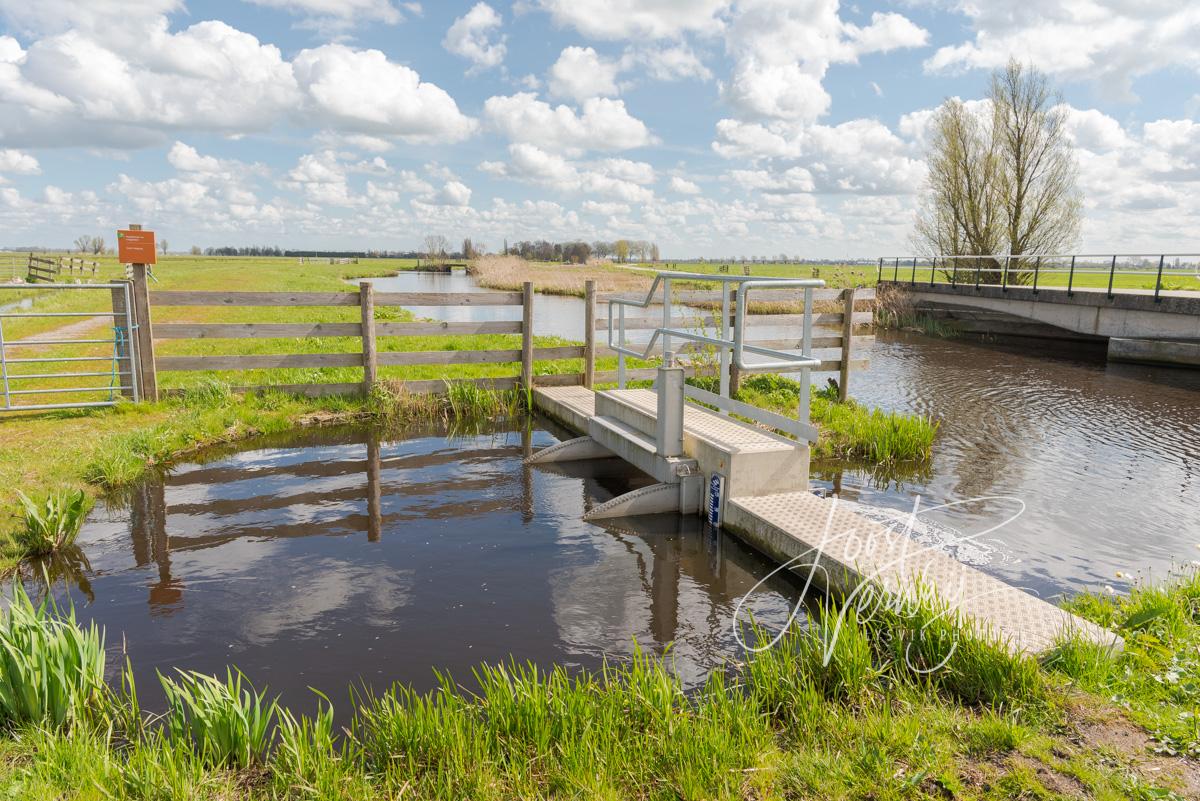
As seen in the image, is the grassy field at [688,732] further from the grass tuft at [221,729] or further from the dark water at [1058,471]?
the dark water at [1058,471]

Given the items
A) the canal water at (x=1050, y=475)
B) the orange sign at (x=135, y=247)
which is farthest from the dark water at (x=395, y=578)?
the orange sign at (x=135, y=247)

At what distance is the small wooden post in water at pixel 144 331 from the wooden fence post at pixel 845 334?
985 cm

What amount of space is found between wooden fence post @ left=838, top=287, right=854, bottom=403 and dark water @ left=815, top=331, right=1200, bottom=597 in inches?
54.6

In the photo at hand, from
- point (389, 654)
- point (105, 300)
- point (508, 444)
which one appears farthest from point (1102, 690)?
point (105, 300)

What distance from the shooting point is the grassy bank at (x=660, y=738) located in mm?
3166

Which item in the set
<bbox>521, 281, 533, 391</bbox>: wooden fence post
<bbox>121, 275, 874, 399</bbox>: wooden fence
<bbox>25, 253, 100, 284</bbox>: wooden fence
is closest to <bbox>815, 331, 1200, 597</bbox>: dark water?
<bbox>121, 275, 874, 399</bbox>: wooden fence

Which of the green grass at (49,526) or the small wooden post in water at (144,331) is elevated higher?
the small wooden post in water at (144,331)

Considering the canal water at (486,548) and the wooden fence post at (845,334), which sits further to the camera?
the wooden fence post at (845,334)

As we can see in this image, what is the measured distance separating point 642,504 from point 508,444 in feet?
10.6

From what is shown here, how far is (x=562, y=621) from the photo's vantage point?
16.8 ft

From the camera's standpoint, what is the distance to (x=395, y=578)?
5.81 meters

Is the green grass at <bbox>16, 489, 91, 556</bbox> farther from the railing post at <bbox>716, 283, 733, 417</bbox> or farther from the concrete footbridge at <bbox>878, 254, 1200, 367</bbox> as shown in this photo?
the concrete footbridge at <bbox>878, 254, 1200, 367</bbox>

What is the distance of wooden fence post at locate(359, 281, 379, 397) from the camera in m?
11.1

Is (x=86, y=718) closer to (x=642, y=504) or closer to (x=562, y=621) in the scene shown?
(x=562, y=621)
